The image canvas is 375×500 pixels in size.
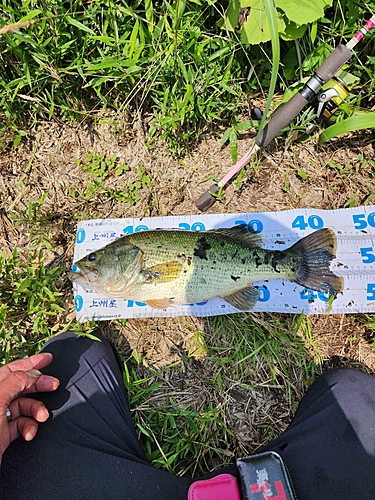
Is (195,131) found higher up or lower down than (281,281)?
higher up

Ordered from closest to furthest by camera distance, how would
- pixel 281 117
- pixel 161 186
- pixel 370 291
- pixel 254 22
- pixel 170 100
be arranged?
1. pixel 254 22
2. pixel 281 117
3. pixel 370 291
4. pixel 170 100
5. pixel 161 186

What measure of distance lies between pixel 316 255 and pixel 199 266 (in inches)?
40.0

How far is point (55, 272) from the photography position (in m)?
3.39

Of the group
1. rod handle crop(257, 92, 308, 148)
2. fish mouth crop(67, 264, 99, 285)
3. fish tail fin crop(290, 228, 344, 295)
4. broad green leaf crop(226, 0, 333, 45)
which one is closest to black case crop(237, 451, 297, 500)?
fish tail fin crop(290, 228, 344, 295)

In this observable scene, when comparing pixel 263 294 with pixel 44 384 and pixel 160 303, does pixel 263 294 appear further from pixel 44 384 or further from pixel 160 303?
pixel 44 384

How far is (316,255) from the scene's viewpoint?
323 cm

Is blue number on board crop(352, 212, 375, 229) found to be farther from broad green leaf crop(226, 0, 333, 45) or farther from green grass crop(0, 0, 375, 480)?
broad green leaf crop(226, 0, 333, 45)

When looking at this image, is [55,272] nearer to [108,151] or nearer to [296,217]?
[108,151]

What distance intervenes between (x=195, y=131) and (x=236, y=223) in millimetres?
985

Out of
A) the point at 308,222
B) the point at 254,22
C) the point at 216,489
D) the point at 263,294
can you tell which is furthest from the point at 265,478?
the point at 254,22

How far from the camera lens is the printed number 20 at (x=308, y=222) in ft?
11.5

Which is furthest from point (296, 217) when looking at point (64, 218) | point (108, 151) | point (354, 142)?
point (64, 218)

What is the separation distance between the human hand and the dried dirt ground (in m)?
0.73

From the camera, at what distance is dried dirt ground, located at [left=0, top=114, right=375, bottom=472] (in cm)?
341
